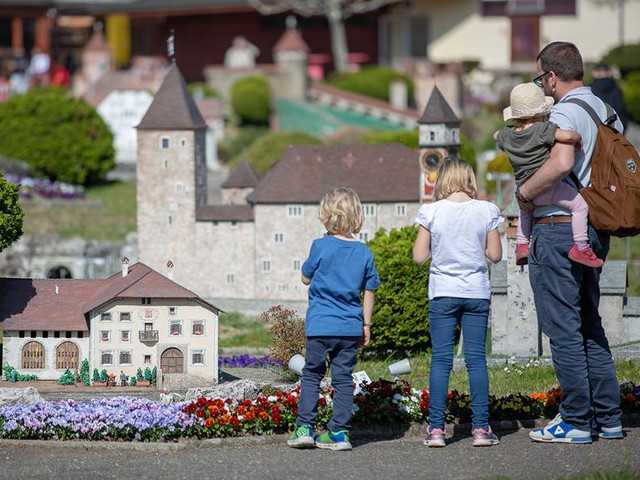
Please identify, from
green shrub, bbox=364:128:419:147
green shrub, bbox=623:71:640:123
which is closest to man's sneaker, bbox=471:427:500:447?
green shrub, bbox=364:128:419:147

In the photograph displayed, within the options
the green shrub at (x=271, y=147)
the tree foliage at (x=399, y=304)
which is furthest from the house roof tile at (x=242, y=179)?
the tree foliage at (x=399, y=304)

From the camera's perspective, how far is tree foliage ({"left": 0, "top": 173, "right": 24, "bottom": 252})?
20578 millimetres

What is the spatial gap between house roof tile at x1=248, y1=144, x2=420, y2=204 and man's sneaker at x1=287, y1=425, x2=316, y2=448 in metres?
18.4

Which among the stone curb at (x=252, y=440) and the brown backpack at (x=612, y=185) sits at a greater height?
the brown backpack at (x=612, y=185)

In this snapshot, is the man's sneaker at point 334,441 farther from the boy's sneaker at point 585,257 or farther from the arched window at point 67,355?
the arched window at point 67,355

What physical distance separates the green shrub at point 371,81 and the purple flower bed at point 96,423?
44.9 m

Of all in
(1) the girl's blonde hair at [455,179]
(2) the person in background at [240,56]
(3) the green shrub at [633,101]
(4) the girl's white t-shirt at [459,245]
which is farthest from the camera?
(2) the person in background at [240,56]

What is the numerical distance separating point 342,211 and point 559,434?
2513 mm

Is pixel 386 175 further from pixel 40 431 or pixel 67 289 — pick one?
pixel 40 431

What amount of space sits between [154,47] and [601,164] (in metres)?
53.4

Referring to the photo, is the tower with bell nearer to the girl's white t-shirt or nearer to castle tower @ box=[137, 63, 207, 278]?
castle tower @ box=[137, 63, 207, 278]

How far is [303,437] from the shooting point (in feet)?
39.1

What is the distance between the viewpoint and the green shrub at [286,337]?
19.2 metres

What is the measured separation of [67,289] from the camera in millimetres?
19359
